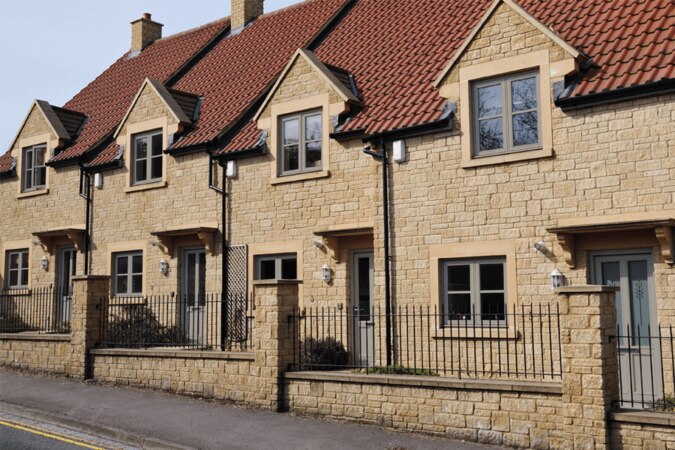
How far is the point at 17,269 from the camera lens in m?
21.7

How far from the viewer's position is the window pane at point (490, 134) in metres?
12.8

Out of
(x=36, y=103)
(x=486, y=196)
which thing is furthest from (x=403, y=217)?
(x=36, y=103)

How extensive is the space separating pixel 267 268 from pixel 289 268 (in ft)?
2.20

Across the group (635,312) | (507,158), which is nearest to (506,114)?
(507,158)

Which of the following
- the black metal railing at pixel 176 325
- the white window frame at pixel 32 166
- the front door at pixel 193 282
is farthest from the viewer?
the white window frame at pixel 32 166

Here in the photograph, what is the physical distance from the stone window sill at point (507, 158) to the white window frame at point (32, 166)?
13.6 meters

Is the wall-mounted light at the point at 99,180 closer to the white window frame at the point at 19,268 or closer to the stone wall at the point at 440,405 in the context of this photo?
the white window frame at the point at 19,268

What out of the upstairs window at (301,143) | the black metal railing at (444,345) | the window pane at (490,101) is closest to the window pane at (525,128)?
the window pane at (490,101)

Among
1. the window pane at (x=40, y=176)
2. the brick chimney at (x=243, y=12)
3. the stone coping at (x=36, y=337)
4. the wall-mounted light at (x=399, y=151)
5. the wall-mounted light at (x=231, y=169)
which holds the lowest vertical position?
the stone coping at (x=36, y=337)

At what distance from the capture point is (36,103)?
71.0 ft

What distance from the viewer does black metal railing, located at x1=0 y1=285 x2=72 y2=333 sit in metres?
19.5

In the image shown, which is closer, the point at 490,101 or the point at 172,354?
the point at 490,101

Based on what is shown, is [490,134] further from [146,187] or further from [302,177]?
[146,187]

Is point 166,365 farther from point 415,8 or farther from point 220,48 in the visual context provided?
point 220,48
